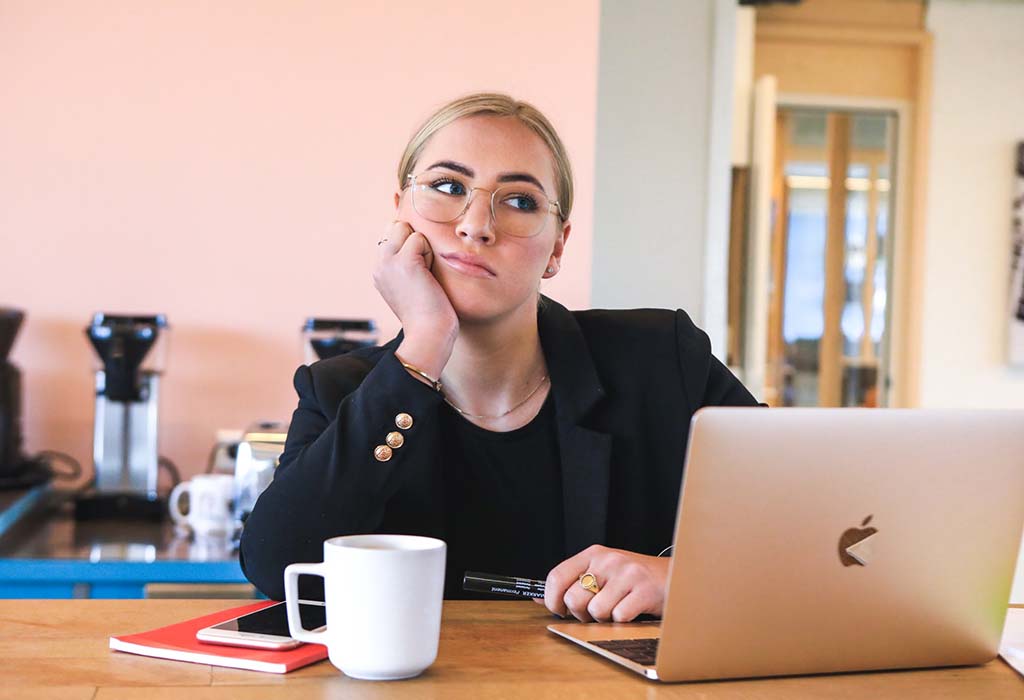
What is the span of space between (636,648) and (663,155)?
2392 millimetres

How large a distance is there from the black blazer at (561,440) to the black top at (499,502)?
0.11 feet

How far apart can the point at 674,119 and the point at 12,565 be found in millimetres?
2055

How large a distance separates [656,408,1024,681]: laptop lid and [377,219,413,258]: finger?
2.13 ft

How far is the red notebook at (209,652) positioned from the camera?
849mm

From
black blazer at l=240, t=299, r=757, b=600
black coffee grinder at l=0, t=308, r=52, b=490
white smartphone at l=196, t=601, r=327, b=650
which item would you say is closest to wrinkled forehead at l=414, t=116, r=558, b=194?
black blazer at l=240, t=299, r=757, b=600

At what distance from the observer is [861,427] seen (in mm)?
814

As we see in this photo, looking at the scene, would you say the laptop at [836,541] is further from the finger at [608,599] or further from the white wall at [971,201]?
the white wall at [971,201]

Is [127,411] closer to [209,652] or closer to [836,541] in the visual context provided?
[209,652]

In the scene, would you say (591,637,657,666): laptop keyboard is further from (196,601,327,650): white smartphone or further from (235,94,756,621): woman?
(235,94,756,621): woman

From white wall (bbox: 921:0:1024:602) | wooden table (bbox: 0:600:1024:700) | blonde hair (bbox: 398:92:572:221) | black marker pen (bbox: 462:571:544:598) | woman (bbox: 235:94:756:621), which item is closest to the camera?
wooden table (bbox: 0:600:1024:700)

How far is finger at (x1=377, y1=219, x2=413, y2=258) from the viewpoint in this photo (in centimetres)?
134

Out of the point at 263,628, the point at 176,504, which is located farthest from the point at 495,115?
the point at 176,504

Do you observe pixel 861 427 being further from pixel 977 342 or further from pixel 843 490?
pixel 977 342

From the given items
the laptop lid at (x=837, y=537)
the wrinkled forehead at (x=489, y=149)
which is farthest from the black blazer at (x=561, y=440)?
the laptop lid at (x=837, y=537)
